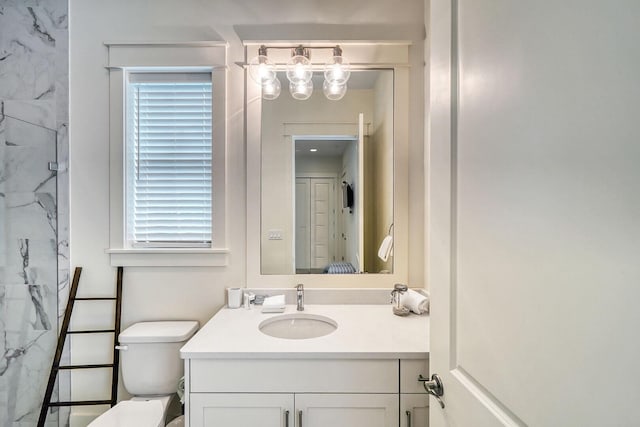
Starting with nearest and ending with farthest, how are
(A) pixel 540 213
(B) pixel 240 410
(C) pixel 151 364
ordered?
(A) pixel 540 213, (B) pixel 240 410, (C) pixel 151 364

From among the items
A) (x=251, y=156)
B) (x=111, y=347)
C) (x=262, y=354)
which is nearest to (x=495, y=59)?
(x=262, y=354)

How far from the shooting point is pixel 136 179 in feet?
5.25

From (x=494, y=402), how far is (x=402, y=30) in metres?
1.73

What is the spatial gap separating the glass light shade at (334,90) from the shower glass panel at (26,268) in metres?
1.56

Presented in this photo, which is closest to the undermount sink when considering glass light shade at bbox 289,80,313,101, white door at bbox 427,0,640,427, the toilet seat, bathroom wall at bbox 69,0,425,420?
bathroom wall at bbox 69,0,425,420

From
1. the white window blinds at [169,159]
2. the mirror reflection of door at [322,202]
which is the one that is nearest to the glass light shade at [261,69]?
the white window blinds at [169,159]

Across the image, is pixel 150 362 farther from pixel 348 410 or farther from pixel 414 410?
pixel 414 410

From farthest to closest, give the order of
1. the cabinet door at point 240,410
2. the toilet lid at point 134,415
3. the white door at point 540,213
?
the toilet lid at point 134,415, the cabinet door at point 240,410, the white door at point 540,213

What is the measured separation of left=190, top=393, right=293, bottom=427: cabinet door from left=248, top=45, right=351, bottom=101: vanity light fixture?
1.46 meters

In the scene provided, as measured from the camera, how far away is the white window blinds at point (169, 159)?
1599 millimetres

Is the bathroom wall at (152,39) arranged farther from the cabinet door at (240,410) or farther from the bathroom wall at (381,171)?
the cabinet door at (240,410)

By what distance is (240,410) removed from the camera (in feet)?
3.36

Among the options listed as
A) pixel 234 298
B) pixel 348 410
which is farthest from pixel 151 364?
pixel 348 410

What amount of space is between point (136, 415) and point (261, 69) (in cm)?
182
